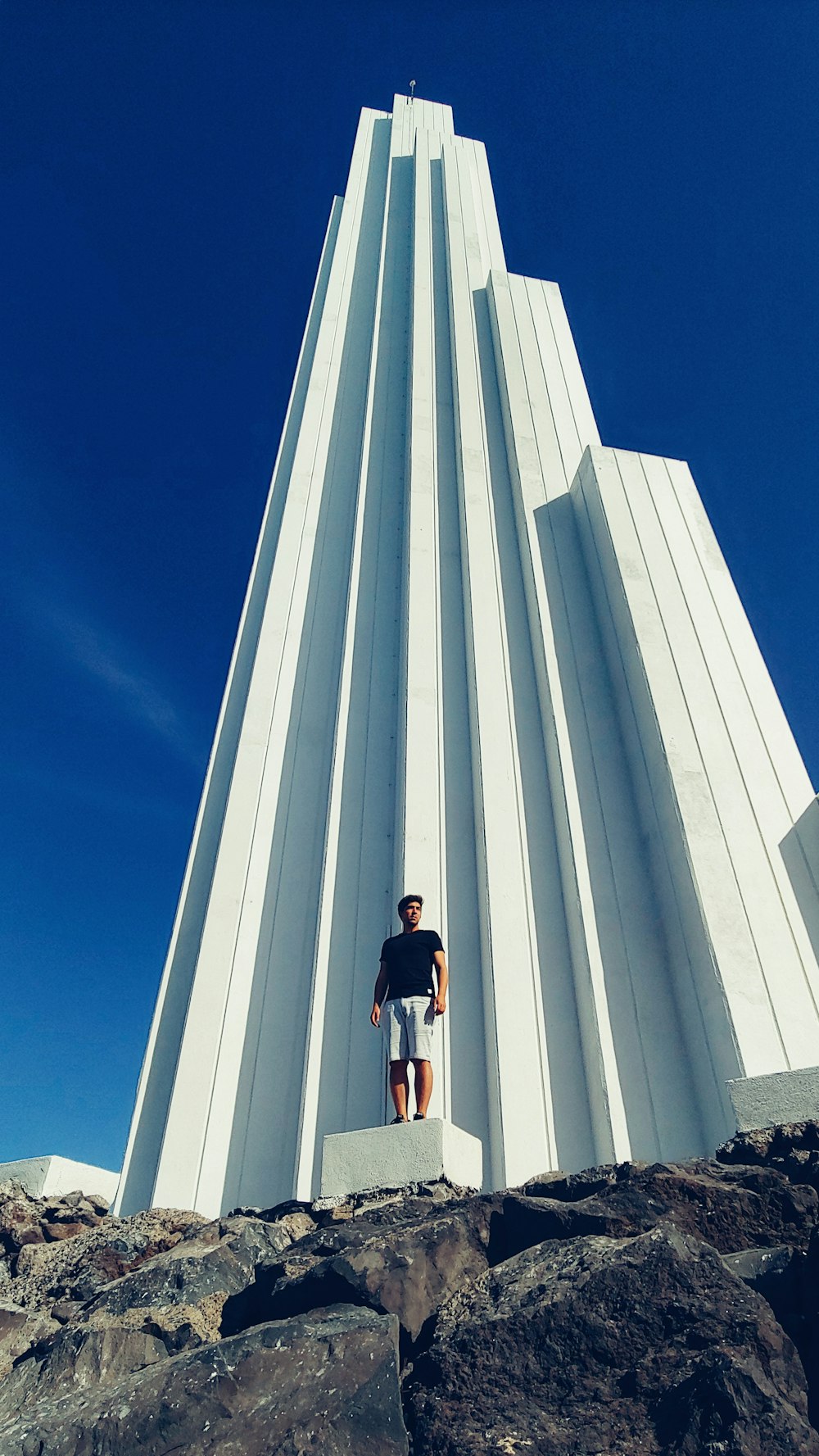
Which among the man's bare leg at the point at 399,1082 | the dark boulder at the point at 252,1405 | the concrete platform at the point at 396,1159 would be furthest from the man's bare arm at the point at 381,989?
the dark boulder at the point at 252,1405

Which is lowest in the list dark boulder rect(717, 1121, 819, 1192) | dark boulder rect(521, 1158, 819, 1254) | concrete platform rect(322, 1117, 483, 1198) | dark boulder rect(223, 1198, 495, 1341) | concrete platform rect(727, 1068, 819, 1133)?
dark boulder rect(223, 1198, 495, 1341)

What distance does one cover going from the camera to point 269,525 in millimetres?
9867

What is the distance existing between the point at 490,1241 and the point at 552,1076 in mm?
2561

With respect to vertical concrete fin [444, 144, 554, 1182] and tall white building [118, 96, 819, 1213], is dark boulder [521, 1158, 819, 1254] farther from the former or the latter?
vertical concrete fin [444, 144, 554, 1182]

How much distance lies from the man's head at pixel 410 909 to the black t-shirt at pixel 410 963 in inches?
4.1

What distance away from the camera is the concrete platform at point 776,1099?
3.69 metres

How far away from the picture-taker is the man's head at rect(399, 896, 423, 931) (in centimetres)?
501

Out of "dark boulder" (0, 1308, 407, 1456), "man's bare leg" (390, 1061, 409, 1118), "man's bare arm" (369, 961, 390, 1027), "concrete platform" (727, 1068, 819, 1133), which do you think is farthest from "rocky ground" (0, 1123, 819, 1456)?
"man's bare arm" (369, 961, 390, 1027)

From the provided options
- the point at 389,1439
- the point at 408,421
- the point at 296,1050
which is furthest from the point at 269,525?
the point at 389,1439

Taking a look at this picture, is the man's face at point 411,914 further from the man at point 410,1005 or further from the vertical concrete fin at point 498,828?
the vertical concrete fin at point 498,828

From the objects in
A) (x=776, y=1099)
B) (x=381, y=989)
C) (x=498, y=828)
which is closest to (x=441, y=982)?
(x=381, y=989)

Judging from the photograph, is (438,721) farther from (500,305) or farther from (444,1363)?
(500,305)

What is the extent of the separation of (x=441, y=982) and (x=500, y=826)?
1.99 metres

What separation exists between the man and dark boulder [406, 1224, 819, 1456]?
1935 millimetres
